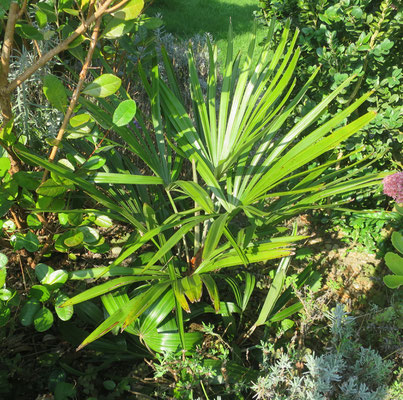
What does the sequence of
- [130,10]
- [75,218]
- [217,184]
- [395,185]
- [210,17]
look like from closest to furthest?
[130,10]
[75,218]
[217,184]
[395,185]
[210,17]

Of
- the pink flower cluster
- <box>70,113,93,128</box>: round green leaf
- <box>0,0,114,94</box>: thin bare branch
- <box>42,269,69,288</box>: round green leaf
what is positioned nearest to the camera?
<box>0,0,114,94</box>: thin bare branch

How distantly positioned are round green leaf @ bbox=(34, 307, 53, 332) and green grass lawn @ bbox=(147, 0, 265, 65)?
15.8ft

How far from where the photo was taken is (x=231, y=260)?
1.47 meters

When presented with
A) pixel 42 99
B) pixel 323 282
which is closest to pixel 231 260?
pixel 323 282

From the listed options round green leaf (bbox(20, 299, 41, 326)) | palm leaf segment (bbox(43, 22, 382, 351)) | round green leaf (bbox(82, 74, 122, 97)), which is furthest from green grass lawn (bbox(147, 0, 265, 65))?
round green leaf (bbox(20, 299, 41, 326))

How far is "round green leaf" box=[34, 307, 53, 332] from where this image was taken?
1.30 meters

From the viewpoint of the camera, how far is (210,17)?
22.9 feet

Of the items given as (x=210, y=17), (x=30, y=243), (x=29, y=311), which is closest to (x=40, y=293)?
(x=29, y=311)

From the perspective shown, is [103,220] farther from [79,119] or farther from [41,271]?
[79,119]

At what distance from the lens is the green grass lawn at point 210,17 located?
6.16m

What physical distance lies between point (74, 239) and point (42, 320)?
0.29 m

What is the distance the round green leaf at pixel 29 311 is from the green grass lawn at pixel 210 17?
4.80m

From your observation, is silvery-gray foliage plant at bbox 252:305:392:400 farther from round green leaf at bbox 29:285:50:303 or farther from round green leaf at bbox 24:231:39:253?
round green leaf at bbox 24:231:39:253

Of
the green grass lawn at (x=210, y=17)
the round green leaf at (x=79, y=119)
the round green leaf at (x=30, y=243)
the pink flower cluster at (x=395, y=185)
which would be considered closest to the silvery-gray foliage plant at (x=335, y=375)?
the pink flower cluster at (x=395, y=185)
